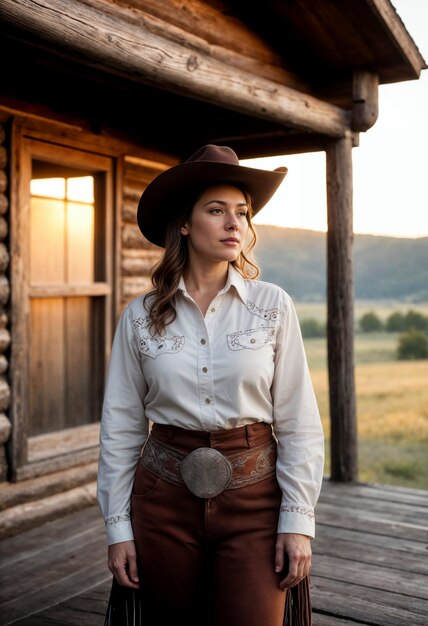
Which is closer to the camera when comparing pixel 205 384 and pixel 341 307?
pixel 205 384

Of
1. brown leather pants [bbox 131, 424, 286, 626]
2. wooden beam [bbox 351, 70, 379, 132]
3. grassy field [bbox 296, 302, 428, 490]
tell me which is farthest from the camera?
grassy field [bbox 296, 302, 428, 490]

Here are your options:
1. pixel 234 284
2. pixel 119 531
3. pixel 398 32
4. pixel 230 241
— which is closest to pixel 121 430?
pixel 119 531

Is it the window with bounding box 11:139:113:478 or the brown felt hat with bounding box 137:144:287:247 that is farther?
the window with bounding box 11:139:113:478

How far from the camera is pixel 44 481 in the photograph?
17.3 ft

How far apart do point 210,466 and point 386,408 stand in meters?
26.7

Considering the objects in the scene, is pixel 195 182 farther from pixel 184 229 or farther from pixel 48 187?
pixel 48 187

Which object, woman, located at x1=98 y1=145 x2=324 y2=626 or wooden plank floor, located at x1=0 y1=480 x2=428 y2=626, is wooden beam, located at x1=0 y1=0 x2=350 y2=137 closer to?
woman, located at x1=98 y1=145 x2=324 y2=626

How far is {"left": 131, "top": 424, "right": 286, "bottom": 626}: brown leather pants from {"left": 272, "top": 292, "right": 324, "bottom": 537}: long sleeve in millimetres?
63

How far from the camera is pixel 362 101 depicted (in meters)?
6.01

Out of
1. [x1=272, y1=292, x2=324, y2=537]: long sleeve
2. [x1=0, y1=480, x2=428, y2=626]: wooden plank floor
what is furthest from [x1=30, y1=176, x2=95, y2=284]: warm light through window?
[x1=272, y1=292, x2=324, y2=537]: long sleeve

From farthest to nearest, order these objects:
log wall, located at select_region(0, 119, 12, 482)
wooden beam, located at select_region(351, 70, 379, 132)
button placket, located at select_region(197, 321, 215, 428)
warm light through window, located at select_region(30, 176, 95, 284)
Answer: wooden beam, located at select_region(351, 70, 379, 132)
warm light through window, located at select_region(30, 176, 95, 284)
log wall, located at select_region(0, 119, 12, 482)
button placket, located at select_region(197, 321, 215, 428)

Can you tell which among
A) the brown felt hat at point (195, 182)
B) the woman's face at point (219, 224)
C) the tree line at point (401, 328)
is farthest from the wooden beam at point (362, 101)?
the tree line at point (401, 328)

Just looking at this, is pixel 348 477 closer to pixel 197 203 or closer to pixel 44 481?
pixel 44 481

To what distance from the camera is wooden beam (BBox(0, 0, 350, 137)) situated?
131 inches
